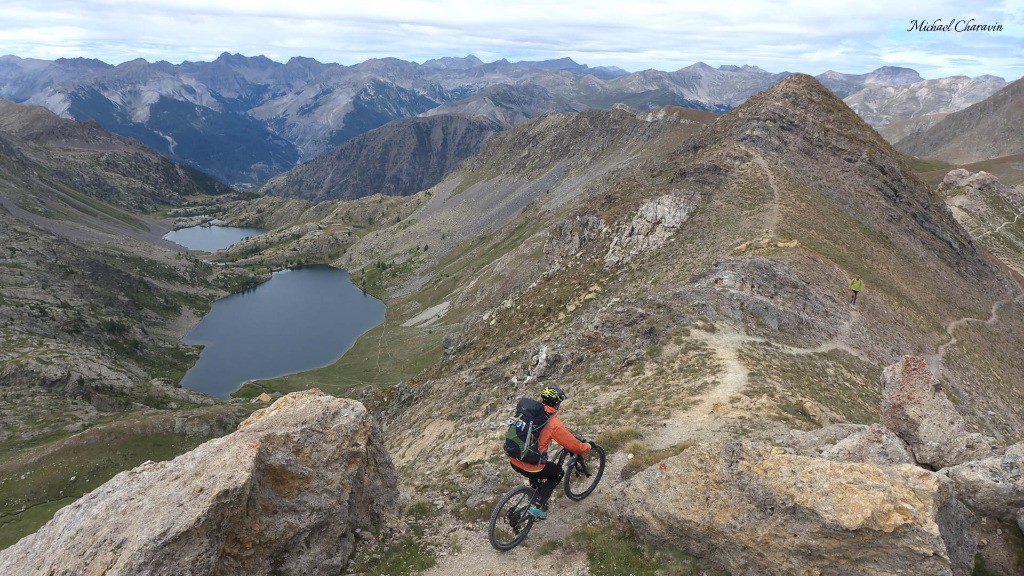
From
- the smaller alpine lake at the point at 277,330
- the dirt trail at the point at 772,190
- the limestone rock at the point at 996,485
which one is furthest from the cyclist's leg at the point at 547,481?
the smaller alpine lake at the point at 277,330

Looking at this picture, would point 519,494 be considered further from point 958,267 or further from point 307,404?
point 958,267

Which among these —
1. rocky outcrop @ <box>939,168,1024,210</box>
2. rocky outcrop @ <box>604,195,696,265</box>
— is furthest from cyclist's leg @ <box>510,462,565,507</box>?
rocky outcrop @ <box>939,168,1024,210</box>

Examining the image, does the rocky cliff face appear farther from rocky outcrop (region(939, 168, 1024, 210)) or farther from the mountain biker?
rocky outcrop (region(939, 168, 1024, 210))

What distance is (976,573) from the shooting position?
998 cm

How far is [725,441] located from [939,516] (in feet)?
13.7

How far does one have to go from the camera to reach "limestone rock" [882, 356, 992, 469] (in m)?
13.9

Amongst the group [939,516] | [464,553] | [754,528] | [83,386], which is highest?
[939,516]

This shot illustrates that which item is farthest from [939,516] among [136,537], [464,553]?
[136,537]

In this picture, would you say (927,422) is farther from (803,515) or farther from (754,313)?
(754,313)

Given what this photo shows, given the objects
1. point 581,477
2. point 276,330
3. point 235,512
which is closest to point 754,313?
point 581,477

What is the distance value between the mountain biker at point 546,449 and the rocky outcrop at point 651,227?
40077 millimetres

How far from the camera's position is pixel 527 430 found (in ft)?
40.4

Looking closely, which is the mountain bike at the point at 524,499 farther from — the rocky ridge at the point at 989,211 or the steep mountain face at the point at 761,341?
the rocky ridge at the point at 989,211

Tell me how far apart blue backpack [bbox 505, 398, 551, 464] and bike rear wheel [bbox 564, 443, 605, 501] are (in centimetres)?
229
